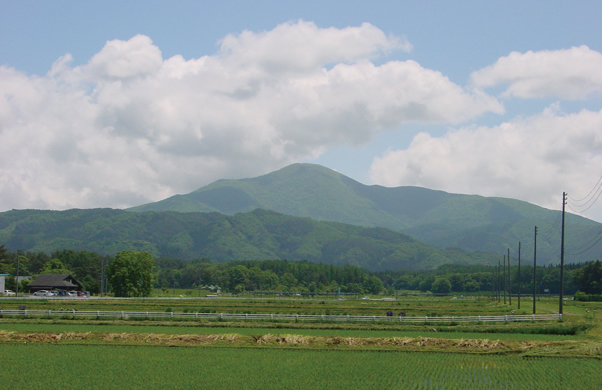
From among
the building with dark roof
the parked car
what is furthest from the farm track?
the building with dark roof

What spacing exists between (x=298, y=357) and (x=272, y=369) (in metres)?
4.44

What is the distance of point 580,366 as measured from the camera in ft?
102

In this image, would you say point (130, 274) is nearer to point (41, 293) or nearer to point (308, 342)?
point (41, 293)

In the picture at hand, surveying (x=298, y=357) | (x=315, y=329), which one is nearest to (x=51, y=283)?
(x=315, y=329)

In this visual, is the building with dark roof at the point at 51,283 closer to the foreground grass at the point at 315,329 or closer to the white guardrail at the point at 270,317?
the white guardrail at the point at 270,317

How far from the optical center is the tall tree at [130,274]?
105188 mm

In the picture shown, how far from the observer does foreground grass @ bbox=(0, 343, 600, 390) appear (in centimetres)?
2545

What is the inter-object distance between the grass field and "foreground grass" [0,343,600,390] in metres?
0.05

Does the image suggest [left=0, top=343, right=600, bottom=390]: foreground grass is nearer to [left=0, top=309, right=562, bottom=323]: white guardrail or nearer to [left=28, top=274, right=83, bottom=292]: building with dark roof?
[left=0, top=309, right=562, bottom=323]: white guardrail

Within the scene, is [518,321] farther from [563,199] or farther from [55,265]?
[55,265]

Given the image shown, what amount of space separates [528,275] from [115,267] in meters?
142

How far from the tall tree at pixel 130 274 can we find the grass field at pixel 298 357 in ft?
185

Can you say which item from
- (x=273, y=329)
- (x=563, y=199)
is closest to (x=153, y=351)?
(x=273, y=329)

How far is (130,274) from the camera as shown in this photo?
4188 inches
